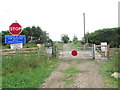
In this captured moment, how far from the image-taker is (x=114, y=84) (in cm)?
507

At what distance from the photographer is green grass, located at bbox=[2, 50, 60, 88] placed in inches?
209

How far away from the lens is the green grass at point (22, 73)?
531 centimetres

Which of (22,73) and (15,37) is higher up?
(15,37)

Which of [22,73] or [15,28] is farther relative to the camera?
[15,28]

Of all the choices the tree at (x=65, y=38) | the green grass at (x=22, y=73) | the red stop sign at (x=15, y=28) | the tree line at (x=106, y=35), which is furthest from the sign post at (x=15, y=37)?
the tree at (x=65, y=38)

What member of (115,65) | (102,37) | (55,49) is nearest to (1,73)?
(115,65)

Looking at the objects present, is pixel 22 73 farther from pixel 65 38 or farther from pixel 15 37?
pixel 65 38

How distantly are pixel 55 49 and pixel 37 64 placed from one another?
453cm

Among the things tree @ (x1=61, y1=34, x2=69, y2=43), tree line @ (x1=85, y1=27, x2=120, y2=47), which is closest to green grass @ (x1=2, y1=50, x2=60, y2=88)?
tree line @ (x1=85, y1=27, x2=120, y2=47)

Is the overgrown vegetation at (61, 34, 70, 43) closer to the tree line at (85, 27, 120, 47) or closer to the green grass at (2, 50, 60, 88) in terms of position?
the tree line at (85, 27, 120, 47)

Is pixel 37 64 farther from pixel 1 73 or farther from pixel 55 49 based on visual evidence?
pixel 55 49

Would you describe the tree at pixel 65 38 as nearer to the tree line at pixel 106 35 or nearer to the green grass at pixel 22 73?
the tree line at pixel 106 35

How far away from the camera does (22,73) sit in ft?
22.8

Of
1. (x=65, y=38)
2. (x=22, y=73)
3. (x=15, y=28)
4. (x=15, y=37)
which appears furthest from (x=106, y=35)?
(x=65, y=38)
